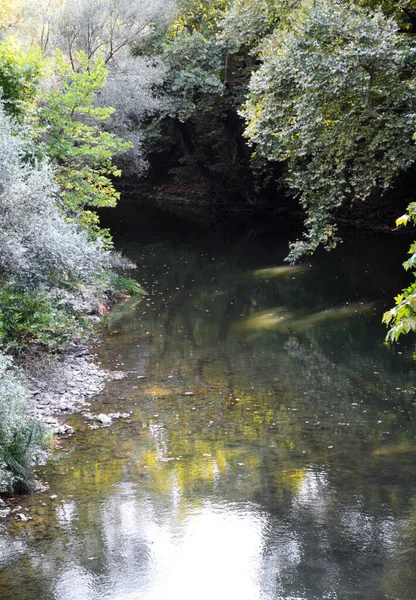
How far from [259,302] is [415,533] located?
10990 mm

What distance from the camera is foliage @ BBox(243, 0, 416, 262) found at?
13.9m

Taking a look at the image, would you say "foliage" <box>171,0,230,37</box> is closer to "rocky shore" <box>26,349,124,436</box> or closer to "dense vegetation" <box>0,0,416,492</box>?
"dense vegetation" <box>0,0,416,492</box>

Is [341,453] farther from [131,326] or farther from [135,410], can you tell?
[131,326]

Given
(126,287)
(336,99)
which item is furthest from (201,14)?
(336,99)

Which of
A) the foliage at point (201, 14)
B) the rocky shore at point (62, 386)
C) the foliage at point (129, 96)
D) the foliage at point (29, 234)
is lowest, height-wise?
the rocky shore at point (62, 386)

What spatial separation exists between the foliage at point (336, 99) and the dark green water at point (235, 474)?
134 inches

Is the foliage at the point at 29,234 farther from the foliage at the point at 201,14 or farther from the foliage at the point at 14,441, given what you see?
the foliage at the point at 201,14

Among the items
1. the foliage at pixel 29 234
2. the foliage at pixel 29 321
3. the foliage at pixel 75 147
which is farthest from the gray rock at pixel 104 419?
the foliage at pixel 75 147

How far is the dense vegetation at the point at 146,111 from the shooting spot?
995 centimetres

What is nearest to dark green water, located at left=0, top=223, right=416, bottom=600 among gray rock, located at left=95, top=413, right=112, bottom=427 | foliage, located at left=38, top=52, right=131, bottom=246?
gray rock, located at left=95, top=413, right=112, bottom=427

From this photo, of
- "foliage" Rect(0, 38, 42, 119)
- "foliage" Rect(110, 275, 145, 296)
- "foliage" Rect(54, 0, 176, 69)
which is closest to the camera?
"foliage" Rect(0, 38, 42, 119)

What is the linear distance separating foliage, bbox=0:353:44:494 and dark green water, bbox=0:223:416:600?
0.33m

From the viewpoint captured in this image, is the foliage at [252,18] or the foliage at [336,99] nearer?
the foliage at [336,99]

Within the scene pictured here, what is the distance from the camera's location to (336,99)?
14766 mm
